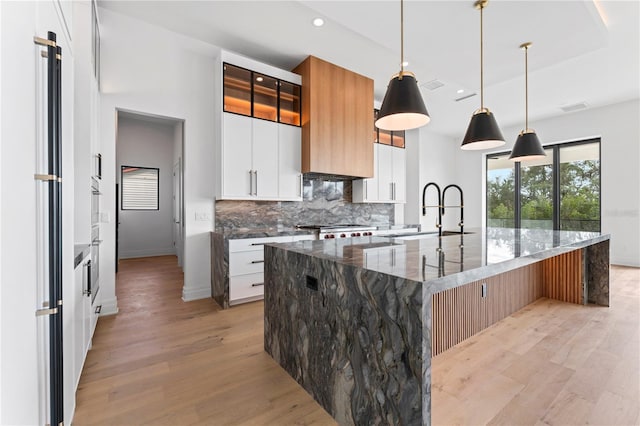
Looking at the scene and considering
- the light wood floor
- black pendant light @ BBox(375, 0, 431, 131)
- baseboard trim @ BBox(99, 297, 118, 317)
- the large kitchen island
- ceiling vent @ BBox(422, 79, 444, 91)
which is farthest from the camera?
ceiling vent @ BBox(422, 79, 444, 91)

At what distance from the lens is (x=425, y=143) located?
7.15 meters

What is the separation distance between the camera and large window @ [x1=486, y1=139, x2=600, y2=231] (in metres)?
5.68

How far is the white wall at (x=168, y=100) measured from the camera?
3.14 meters

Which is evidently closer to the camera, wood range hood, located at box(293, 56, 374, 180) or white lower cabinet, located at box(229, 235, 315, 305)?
white lower cabinet, located at box(229, 235, 315, 305)

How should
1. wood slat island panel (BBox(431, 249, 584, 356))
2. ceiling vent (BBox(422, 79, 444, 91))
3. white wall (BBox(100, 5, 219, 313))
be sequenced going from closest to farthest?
1. wood slat island panel (BBox(431, 249, 584, 356))
2. white wall (BBox(100, 5, 219, 313))
3. ceiling vent (BBox(422, 79, 444, 91))

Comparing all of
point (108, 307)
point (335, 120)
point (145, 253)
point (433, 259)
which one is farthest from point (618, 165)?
point (145, 253)

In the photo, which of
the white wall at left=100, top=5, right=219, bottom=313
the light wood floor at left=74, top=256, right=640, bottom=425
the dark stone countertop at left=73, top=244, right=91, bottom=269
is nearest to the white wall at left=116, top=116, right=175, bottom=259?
the white wall at left=100, top=5, right=219, bottom=313

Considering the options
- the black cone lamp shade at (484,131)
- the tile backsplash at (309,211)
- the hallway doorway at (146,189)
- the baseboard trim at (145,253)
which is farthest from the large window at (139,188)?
the black cone lamp shade at (484,131)

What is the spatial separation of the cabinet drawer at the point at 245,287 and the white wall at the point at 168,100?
61 cm

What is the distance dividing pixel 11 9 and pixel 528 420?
8.68ft

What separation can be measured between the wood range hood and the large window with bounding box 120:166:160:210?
4.42 m

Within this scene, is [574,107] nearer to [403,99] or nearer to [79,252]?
[403,99]

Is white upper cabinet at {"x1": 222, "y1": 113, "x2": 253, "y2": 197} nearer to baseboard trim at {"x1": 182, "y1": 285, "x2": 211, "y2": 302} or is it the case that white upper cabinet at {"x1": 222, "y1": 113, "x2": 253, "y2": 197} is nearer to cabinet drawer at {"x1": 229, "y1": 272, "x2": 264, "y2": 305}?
cabinet drawer at {"x1": 229, "y1": 272, "x2": 264, "y2": 305}

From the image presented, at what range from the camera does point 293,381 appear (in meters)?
1.88
